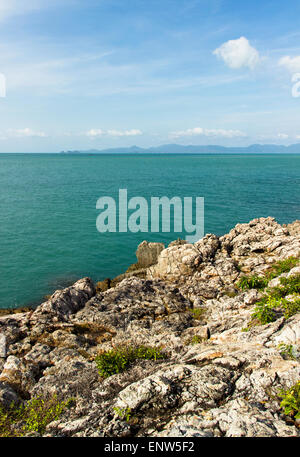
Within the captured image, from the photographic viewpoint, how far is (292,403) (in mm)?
8508

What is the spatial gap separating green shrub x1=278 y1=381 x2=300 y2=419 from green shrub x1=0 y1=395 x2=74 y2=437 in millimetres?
7962

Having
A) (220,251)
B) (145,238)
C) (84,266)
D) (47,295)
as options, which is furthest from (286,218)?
(47,295)

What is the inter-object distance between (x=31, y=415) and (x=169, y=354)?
260 inches

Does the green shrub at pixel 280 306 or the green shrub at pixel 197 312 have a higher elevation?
the green shrub at pixel 280 306

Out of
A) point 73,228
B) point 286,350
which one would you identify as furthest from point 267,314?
point 73,228

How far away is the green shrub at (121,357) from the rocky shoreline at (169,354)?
0.21ft

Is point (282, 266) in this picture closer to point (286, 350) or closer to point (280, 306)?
point (280, 306)

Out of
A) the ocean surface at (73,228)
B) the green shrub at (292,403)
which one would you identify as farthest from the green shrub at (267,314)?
the ocean surface at (73,228)

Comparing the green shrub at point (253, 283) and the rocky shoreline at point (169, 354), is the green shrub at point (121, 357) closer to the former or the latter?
the rocky shoreline at point (169, 354)

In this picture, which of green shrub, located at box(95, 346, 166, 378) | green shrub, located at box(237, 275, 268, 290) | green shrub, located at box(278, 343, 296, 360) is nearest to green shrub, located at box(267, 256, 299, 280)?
green shrub, located at box(237, 275, 268, 290)

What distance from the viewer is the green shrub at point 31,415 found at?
10.3m

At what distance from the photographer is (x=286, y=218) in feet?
199

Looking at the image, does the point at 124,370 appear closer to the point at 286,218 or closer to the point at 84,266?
the point at 84,266
